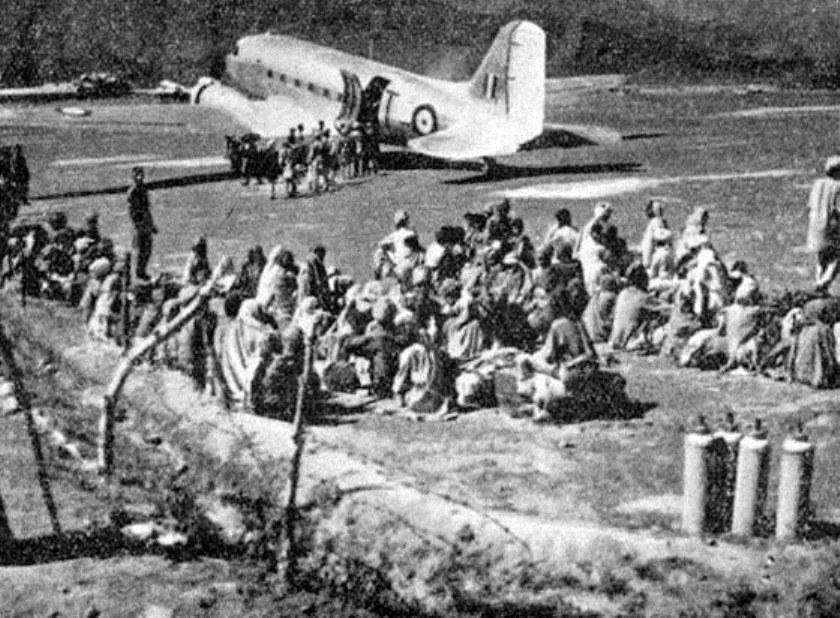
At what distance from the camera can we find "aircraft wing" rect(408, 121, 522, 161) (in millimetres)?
29078

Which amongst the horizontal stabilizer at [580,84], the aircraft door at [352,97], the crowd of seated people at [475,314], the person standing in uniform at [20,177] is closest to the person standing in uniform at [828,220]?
the crowd of seated people at [475,314]

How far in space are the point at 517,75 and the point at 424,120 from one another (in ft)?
8.63

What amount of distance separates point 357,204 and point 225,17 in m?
32.9

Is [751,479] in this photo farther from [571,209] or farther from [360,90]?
[360,90]

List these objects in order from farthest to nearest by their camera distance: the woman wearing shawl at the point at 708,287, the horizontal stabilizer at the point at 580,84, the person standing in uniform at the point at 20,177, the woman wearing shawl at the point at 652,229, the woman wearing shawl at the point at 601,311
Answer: the horizontal stabilizer at the point at 580,84
the person standing in uniform at the point at 20,177
the woman wearing shawl at the point at 652,229
the woman wearing shawl at the point at 601,311
the woman wearing shawl at the point at 708,287

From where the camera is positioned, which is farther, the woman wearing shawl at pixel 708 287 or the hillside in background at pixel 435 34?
the hillside in background at pixel 435 34

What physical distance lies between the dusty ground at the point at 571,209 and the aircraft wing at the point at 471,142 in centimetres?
89

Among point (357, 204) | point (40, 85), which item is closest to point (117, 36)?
point (40, 85)

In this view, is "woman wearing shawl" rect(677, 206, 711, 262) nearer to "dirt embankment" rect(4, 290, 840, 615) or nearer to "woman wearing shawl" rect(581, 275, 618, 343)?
"woman wearing shawl" rect(581, 275, 618, 343)

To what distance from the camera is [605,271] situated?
16.4 meters

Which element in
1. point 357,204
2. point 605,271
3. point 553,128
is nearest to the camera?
point 605,271

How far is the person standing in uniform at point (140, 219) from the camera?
752 inches

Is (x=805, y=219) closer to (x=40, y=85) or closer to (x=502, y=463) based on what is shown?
(x=502, y=463)

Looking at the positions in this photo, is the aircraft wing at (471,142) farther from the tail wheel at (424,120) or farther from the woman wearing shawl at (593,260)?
the woman wearing shawl at (593,260)
